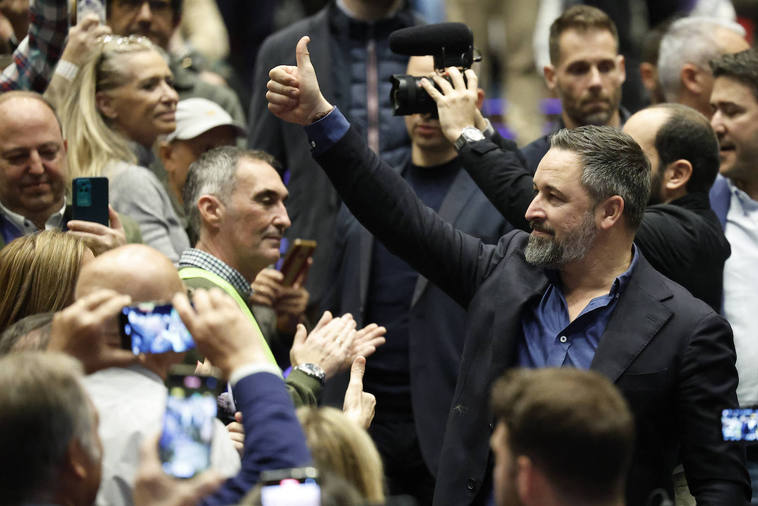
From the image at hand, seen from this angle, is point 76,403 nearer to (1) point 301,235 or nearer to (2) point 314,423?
(2) point 314,423

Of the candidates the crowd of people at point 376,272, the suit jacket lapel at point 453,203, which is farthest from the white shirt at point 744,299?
the suit jacket lapel at point 453,203

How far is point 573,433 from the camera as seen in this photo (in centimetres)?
251

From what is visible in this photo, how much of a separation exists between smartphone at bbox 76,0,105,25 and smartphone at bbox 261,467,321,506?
3.46 metres

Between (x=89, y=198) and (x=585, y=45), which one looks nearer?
(x=89, y=198)

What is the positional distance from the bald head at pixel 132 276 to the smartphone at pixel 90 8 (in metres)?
2.59

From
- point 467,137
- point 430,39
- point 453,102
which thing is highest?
point 430,39

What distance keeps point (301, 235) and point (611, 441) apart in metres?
3.39

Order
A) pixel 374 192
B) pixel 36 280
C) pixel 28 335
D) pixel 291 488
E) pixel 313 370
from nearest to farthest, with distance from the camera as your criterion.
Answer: pixel 291 488 → pixel 28 335 → pixel 36 280 → pixel 313 370 → pixel 374 192

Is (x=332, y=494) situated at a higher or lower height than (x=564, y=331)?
higher

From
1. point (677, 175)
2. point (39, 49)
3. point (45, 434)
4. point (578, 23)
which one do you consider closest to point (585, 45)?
point (578, 23)

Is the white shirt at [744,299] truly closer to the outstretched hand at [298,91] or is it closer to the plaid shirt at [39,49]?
the outstretched hand at [298,91]

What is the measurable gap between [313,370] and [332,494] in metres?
1.42

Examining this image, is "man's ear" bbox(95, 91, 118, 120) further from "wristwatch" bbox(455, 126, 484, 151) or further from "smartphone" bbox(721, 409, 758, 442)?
"smartphone" bbox(721, 409, 758, 442)

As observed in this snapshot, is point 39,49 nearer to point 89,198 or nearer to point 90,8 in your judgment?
point 90,8
